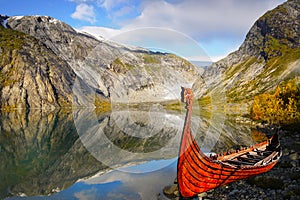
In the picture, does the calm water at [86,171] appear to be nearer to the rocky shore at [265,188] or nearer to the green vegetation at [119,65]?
the rocky shore at [265,188]

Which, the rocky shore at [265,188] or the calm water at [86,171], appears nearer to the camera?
the rocky shore at [265,188]

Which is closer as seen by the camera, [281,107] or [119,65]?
[119,65]

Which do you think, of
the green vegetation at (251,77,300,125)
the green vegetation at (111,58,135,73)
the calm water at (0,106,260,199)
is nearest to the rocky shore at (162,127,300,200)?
the calm water at (0,106,260,199)

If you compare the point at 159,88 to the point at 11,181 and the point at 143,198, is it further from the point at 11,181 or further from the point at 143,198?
the point at 11,181

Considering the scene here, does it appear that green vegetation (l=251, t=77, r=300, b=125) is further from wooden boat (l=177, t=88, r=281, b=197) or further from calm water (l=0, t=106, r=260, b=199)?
wooden boat (l=177, t=88, r=281, b=197)

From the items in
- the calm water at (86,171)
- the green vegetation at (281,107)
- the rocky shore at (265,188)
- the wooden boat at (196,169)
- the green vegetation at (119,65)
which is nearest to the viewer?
the wooden boat at (196,169)

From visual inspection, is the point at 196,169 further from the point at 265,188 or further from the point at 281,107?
the point at 281,107

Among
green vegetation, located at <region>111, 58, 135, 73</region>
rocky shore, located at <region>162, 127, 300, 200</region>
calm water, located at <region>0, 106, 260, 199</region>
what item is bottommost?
rocky shore, located at <region>162, 127, 300, 200</region>

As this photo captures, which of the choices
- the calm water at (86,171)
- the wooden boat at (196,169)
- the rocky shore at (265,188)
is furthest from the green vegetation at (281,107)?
the wooden boat at (196,169)

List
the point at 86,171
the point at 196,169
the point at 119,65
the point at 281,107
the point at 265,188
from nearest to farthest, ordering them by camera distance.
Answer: the point at 196,169 < the point at 119,65 < the point at 265,188 < the point at 86,171 < the point at 281,107

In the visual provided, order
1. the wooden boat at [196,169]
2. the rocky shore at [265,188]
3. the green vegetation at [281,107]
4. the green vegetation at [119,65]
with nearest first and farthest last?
the wooden boat at [196,169]
the green vegetation at [119,65]
the rocky shore at [265,188]
the green vegetation at [281,107]

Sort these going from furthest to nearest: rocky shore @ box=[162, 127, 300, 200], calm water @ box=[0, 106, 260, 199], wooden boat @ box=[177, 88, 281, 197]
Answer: calm water @ box=[0, 106, 260, 199]
rocky shore @ box=[162, 127, 300, 200]
wooden boat @ box=[177, 88, 281, 197]

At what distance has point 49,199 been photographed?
A: 22.3 meters

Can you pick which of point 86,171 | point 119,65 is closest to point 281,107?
point 86,171
